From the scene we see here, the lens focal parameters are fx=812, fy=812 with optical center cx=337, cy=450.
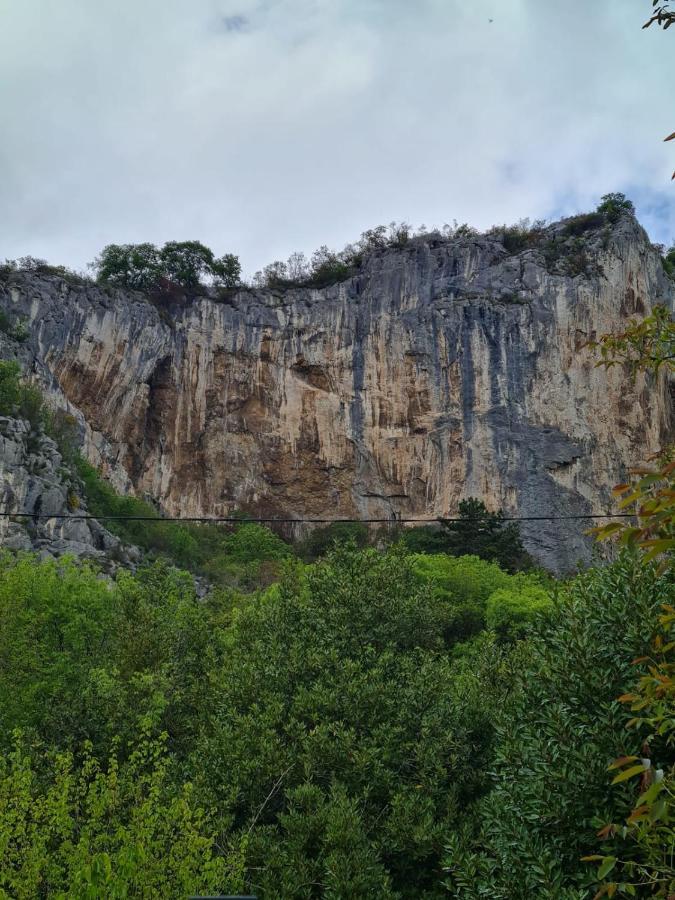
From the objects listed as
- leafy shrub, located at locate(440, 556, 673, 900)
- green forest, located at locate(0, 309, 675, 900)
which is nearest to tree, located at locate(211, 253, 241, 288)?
green forest, located at locate(0, 309, 675, 900)

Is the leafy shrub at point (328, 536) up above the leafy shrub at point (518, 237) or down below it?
below

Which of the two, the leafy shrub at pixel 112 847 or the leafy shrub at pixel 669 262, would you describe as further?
the leafy shrub at pixel 669 262

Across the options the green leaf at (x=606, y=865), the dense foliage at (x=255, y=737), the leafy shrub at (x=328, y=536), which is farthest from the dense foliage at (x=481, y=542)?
the green leaf at (x=606, y=865)

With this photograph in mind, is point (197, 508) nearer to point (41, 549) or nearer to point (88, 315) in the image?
point (88, 315)

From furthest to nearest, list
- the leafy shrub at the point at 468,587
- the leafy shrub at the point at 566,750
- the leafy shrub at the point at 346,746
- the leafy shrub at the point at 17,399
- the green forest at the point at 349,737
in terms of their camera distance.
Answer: the leafy shrub at the point at 17,399 → the leafy shrub at the point at 468,587 → the leafy shrub at the point at 346,746 → the leafy shrub at the point at 566,750 → the green forest at the point at 349,737

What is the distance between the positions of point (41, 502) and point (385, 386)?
1066 inches

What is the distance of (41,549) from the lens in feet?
106

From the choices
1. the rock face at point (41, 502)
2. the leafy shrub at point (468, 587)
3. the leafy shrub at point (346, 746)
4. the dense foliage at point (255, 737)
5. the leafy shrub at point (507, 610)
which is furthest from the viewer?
the rock face at point (41, 502)

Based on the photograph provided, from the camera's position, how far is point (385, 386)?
57062mm

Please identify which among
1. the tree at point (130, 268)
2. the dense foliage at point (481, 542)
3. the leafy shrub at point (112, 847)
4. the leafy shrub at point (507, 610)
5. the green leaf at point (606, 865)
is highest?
the tree at point (130, 268)

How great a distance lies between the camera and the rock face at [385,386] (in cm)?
5350

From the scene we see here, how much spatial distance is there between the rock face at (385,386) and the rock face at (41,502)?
38.5 ft

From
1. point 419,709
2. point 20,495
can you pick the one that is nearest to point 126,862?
point 419,709

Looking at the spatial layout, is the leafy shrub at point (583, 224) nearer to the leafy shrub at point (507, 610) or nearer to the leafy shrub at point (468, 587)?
the leafy shrub at point (468, 587)
